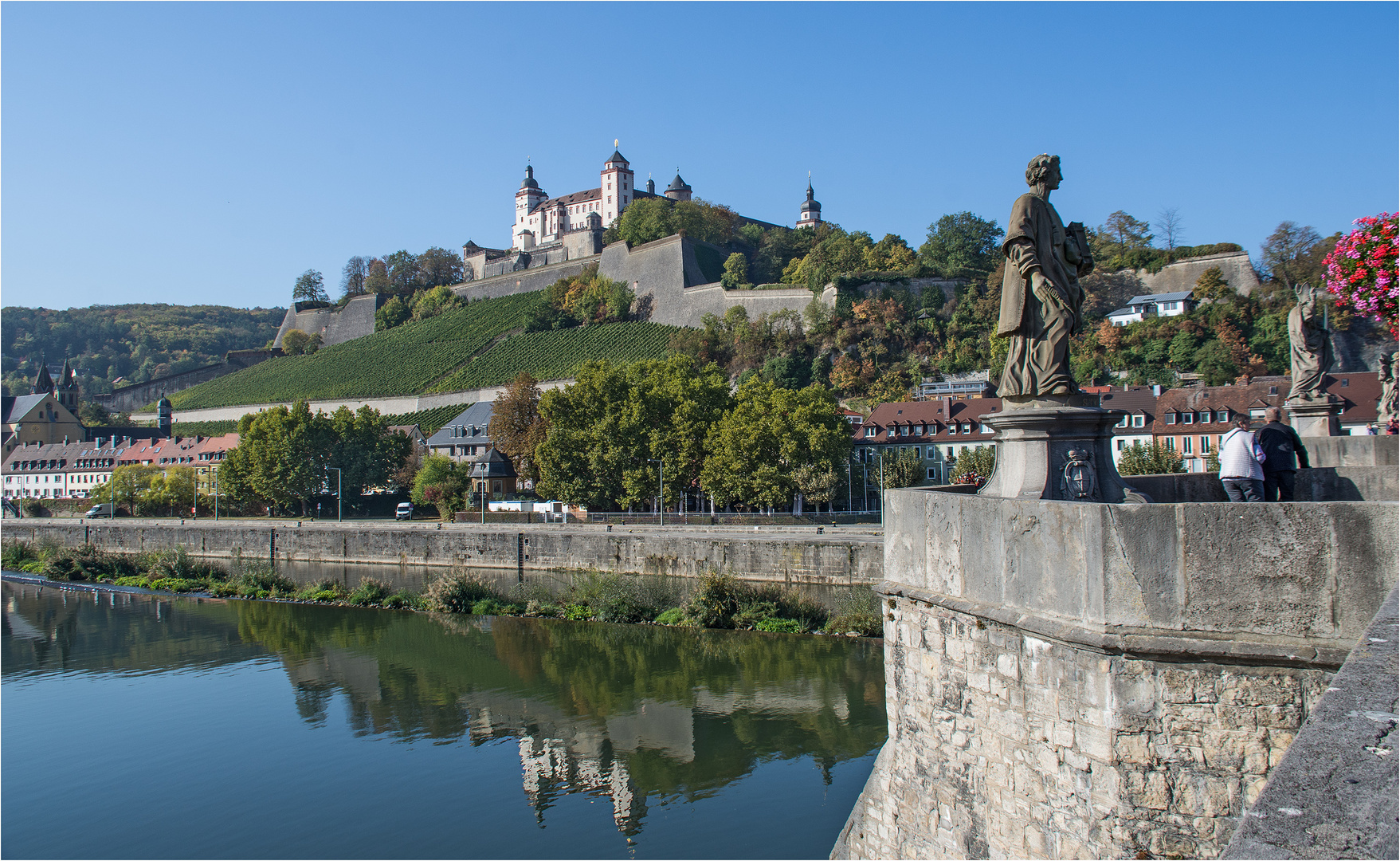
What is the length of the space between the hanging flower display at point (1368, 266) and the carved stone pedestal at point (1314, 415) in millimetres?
1833

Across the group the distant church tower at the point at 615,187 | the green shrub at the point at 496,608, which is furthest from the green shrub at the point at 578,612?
the distant church tower at the point at 615,187

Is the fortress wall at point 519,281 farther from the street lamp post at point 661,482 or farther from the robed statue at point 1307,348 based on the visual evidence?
the robed statue at point 1307,348

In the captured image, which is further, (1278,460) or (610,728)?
(610,728)

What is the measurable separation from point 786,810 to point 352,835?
616cm

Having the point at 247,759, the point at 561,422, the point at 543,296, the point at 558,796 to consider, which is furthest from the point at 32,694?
the point at 543,296

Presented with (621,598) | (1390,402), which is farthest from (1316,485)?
(621,598)

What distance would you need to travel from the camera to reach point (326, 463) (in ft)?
189

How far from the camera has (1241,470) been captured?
24.0 feet

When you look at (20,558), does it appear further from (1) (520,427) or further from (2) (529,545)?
(2) (529,545)

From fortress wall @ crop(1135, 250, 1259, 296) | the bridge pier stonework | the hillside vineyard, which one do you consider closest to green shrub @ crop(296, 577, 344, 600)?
the bridge pier stonework

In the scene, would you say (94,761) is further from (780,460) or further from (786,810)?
(780,460)

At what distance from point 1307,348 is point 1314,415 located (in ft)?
2.72

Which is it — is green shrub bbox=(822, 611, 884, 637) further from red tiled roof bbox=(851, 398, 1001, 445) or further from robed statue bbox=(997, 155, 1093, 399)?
red tiled roof bbox=(851, 398, 1001, 445)

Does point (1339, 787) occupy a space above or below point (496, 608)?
above
